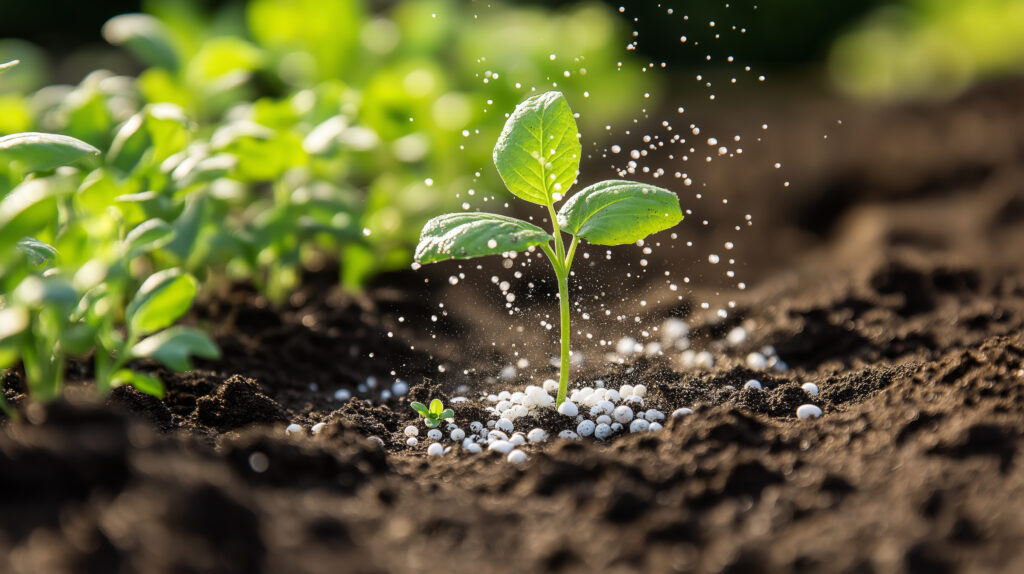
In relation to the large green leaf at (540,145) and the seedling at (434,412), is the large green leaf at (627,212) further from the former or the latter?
the seedling at (434,412)

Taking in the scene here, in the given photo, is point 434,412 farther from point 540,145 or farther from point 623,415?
point 540,145

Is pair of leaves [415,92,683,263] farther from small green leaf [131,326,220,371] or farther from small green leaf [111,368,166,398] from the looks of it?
small green leaf [111,368,166,398]

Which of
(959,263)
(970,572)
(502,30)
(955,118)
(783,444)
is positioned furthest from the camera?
(955,118)

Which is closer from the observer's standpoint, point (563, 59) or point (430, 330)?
point (430, 330)

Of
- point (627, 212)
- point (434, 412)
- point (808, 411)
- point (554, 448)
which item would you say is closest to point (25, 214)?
point (434, 412)

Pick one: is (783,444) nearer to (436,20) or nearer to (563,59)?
(436,20)

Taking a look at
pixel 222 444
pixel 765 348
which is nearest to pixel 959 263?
pixel 765 348
